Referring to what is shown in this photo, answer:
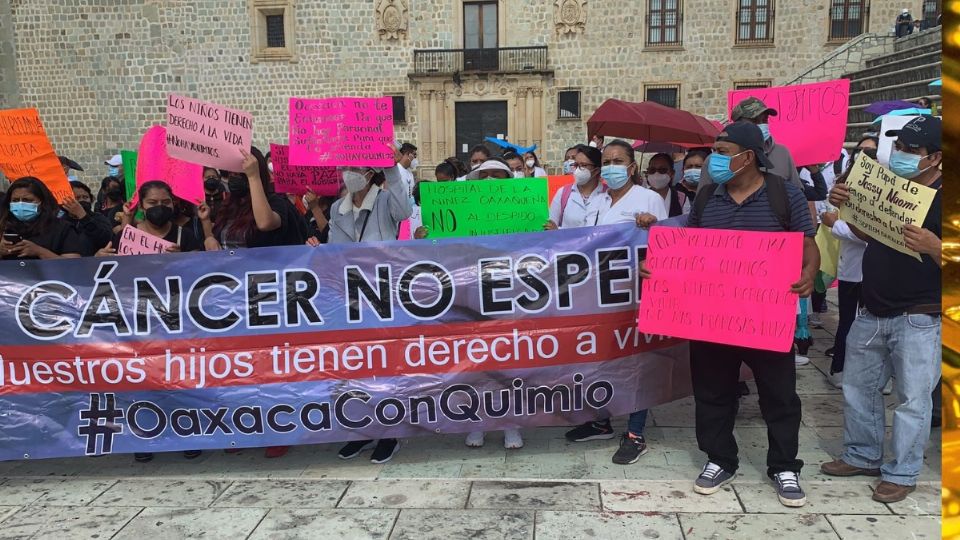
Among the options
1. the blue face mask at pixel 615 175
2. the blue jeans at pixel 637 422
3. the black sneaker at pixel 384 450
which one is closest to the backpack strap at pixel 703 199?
the blue face mask at pixel 615 175

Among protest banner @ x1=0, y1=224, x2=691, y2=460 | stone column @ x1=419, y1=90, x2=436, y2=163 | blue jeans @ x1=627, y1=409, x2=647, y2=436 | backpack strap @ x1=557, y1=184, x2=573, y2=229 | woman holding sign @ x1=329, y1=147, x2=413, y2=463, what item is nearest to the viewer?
protest banner @ x1=0, y1=224, x2=691, y2=460

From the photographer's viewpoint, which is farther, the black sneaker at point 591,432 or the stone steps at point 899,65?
the stone steps at point 899,65

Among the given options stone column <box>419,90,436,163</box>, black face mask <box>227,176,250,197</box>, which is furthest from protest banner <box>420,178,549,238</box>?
stone column <box>419,90,436,163</box>

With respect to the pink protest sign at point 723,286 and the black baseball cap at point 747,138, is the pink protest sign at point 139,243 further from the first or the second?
the black baseball cap at point 747,138

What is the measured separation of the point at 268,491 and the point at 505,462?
131cm

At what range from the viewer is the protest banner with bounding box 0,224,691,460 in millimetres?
3863

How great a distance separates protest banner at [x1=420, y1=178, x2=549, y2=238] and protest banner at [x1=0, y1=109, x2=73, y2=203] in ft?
9.87

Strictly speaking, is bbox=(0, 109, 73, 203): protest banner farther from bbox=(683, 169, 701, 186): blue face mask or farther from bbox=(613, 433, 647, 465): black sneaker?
bbox=(683, 169, 701, 186): blue face mask

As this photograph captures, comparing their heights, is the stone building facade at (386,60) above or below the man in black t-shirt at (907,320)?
Result: above

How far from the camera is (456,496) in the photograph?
11.6 ft

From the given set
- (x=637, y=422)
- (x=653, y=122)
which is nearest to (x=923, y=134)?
(x=637, y=422)

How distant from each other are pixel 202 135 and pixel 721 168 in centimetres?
291

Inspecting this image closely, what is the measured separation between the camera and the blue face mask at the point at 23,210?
414cm

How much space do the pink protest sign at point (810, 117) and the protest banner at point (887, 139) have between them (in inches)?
14.4
